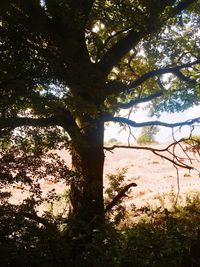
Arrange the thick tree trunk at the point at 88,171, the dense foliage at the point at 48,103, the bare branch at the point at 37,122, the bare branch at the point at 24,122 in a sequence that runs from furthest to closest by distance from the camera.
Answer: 1. the thick tree trunk at the point at 88,171
2. the bare branch at the point at 37,122
3. the bare branch at the point at 24,122
4. the dense foliage at the point at 48,103

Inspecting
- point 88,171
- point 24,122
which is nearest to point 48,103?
point 24,122

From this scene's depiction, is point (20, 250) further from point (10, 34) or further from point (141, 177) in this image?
point (141, 177)

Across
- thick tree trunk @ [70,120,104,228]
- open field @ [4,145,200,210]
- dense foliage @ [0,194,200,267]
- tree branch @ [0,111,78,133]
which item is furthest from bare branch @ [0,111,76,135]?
open field @ [4,145,200,210]

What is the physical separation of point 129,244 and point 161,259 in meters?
0.62

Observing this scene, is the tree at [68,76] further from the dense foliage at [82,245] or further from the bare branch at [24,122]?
the dense foliage at [82,245]

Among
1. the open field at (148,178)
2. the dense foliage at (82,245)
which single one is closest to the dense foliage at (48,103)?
the dense foliage at (82,245)

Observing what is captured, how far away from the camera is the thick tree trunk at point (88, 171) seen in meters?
8.44

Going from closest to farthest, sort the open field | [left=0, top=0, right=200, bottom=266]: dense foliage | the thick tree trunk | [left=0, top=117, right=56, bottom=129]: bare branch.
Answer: [left=0, top=0, right=200, bottom=266]: dense foliage < [left=0, top=117, right=56, bottom=129]: bare branch < the thick tree trunk < the open field

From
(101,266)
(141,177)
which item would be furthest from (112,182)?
(141,177)

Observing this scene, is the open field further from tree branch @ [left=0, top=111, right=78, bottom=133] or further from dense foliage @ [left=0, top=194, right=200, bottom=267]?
dense foliage @ [left=0, top=194, right=200, bottom=267]

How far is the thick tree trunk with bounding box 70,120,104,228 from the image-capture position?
27.7 ft

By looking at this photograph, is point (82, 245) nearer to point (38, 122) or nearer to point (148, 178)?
point (38, 122)

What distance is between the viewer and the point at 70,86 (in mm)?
5789

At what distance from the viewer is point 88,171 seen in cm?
852
